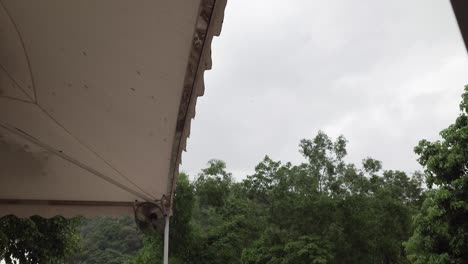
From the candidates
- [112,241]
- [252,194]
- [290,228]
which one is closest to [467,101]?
[290,228]

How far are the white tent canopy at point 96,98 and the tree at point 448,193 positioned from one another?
5.95 meters

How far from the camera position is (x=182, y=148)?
1.44 meters

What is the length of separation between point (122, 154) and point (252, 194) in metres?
13.8

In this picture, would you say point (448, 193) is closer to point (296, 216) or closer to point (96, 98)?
point (96, 98)

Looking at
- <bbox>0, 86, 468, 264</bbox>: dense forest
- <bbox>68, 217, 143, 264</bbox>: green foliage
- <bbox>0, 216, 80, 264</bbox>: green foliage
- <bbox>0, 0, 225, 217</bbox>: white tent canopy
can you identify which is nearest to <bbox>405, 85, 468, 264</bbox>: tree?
<bbox>0, 86, 468, 264</bbox>: dense forest

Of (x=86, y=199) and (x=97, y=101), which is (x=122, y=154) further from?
(x=86, y=199)

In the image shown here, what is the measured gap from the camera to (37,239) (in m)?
4.57

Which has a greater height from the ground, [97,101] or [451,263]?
[97,101]

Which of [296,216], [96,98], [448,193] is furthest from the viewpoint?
[296,216]

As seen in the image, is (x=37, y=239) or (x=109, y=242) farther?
(x=109, y=242)

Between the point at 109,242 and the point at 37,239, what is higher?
the point at 109,242

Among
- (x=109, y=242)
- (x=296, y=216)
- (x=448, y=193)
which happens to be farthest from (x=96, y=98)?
(x=109, y=242)

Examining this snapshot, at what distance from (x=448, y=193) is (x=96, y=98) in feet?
20.8

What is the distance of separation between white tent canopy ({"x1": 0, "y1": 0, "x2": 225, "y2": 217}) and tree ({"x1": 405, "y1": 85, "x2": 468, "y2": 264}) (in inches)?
234
